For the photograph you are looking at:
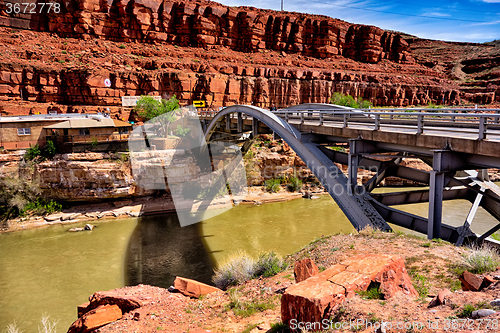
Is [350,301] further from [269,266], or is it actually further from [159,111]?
[159,111]

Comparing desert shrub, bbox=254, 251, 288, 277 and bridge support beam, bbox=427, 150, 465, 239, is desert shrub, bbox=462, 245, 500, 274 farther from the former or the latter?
desert shrub, bbox=254, 251, 288, 277

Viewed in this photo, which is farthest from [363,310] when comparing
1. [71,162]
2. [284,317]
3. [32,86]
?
[32,86]

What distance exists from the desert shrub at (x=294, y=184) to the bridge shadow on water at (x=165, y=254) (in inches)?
451

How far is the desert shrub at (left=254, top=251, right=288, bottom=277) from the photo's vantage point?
9016 mm

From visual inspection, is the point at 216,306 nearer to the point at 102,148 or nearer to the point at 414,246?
the point at 414,246

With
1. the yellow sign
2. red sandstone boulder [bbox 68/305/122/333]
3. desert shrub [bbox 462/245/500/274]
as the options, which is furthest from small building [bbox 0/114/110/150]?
desert shrub [bbox 462/245/500/274]

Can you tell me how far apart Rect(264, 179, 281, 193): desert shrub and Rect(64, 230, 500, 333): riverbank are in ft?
64.5

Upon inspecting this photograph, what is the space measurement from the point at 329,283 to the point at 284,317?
38.3 inches

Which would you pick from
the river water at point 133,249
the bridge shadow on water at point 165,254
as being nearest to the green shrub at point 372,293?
the bridge shadow on water at point 165,254

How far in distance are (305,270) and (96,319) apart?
16.9 ft

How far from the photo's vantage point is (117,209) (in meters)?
25.2

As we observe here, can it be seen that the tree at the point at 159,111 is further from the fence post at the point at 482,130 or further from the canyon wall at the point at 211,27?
the fence post at the point at 482,130

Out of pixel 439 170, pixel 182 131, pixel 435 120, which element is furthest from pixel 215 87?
pixel 439 170

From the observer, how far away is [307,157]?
1319 cm
